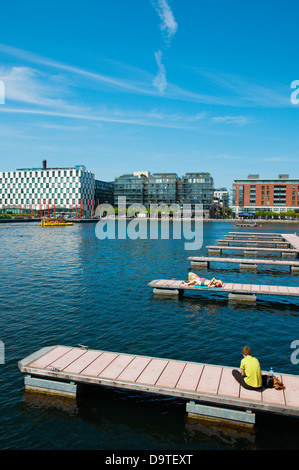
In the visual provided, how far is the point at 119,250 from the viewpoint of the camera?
6462 centimetres

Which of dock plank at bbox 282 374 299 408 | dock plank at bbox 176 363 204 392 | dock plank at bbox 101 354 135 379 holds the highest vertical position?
dock plank at bbox 101 354 135 379

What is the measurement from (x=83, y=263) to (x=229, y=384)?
121 ft

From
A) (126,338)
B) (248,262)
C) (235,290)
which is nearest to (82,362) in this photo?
(126,338)

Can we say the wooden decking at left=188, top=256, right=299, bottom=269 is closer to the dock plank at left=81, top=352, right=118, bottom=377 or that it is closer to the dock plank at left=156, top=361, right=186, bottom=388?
the dock plank at left=156, top=361, right=186, bottom=388

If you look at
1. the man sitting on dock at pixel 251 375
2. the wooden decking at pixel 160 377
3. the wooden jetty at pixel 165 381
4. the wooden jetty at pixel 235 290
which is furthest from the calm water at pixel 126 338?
the man sitting on dock at pixel 251 375

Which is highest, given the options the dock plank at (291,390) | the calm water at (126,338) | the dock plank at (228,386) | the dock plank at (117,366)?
the dock plank at (117,366)

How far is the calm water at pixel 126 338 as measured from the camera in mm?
12367

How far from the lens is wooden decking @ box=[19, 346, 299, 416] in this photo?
12492mm

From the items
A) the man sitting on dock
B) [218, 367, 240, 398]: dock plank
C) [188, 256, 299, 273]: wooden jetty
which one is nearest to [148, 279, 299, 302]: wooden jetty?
[188, 256, 299, 273]: wooden jetty

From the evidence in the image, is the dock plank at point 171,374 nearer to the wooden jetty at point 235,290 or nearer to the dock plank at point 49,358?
the dock plank at point 49,358

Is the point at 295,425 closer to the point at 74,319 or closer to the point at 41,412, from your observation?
the point at 41,412

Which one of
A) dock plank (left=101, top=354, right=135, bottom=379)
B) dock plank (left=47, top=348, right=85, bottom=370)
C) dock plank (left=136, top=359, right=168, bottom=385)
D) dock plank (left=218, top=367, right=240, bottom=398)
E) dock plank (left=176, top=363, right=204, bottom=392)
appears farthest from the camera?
dock plank (left=47, top=348, right=85, bottom=370)

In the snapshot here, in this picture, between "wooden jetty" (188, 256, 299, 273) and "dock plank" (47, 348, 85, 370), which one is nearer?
"dock plank" (47, 348, 85, 370)
